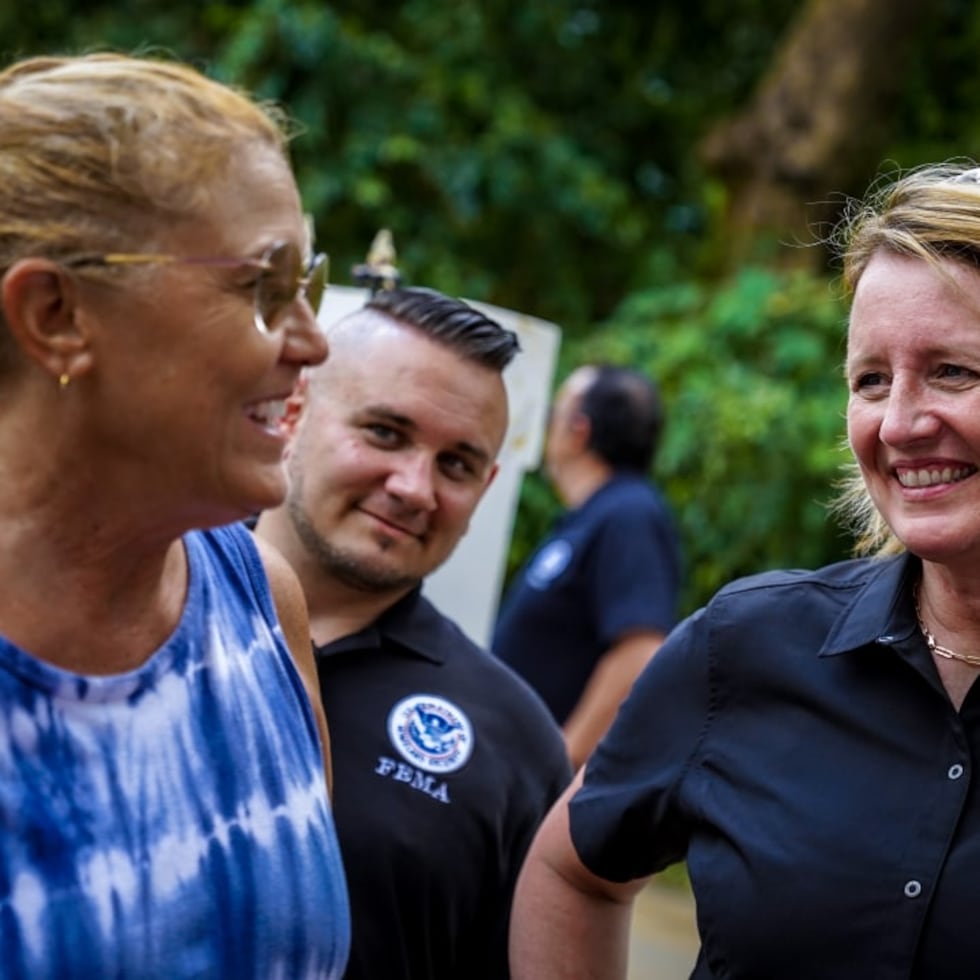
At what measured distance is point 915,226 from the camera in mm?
2420

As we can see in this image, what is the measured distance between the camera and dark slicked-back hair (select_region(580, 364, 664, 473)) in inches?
248

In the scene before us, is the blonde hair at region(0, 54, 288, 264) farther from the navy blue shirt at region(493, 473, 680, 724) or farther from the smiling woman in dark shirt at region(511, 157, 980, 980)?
the navy blue shirt at region(493, 473, 680, 724)

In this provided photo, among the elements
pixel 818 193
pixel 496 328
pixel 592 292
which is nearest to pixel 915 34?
pixel 818 193

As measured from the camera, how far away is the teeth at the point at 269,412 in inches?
76.2

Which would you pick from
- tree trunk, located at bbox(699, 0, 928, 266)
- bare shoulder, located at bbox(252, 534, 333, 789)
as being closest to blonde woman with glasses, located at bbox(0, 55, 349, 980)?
bare shoulder, located at bbox(252, 534, 333, 789)

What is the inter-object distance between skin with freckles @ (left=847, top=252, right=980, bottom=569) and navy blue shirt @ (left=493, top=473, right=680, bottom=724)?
3.42 meters

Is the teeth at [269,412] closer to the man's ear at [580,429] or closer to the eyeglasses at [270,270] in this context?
the eyeglasses at [270,270]

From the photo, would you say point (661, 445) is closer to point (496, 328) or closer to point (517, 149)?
point (517, 149)

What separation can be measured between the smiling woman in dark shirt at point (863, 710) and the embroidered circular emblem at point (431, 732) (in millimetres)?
324

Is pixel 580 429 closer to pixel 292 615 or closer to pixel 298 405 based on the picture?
pixel 298 405

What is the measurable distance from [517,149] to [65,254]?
27.5 ft

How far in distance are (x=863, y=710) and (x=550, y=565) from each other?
3583mm

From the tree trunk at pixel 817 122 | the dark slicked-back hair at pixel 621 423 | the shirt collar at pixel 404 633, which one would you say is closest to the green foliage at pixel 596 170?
the tree trunk at pixel 817 122

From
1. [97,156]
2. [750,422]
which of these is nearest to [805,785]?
[97,156]
